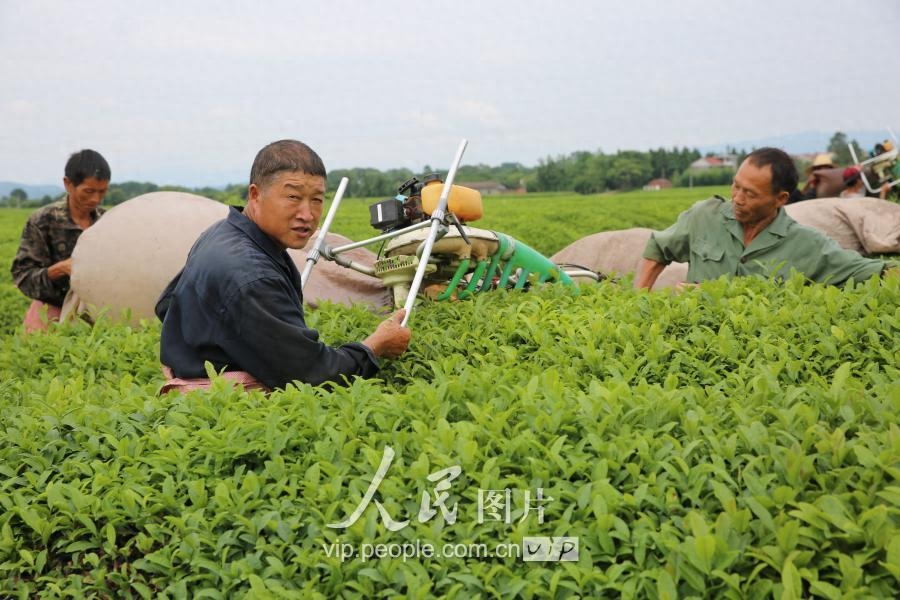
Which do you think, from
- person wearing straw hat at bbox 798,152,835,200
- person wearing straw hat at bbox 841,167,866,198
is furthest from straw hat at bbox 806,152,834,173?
person wearing straw hat at bbox 841,167,866,198

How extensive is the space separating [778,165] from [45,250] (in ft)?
15.9

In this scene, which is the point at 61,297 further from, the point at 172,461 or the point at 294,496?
the point at 294,496

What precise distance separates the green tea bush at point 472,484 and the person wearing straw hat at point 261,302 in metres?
0.19

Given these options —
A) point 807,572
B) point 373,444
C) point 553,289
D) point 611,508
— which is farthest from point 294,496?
point 553,289

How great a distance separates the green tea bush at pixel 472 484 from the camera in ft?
5.92

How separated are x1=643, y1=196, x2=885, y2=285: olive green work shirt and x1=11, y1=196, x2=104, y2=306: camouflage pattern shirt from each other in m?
4.00

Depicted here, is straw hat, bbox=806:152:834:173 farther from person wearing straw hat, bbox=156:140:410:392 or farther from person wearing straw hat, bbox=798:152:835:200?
person wearing straw hat, bbox=156:140:410:392

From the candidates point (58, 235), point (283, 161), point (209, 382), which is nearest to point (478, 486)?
point (209, 382)

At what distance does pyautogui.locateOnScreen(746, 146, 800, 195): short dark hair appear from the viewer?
4.80 m

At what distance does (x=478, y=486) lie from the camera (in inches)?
84.0

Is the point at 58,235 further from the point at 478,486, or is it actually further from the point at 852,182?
the point at 852,182

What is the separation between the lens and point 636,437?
220cm

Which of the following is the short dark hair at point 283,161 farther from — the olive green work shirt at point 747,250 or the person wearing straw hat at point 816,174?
the person wearing straw hat at point 816,174

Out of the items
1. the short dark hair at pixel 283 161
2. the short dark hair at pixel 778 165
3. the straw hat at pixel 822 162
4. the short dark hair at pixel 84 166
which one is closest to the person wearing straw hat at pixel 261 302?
the short dark hair at pixel 283 161
